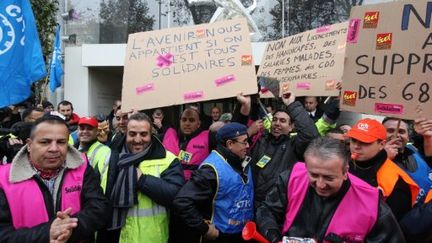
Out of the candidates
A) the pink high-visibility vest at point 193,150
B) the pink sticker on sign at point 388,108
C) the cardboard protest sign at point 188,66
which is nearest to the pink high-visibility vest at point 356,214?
the pink sticker on sign at point 388,108

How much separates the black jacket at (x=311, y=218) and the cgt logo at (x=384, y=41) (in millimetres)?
1382

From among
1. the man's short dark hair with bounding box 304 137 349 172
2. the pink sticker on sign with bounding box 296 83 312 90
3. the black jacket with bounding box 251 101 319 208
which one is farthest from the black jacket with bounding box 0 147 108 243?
the pink sticker on sign with bounding box 296 83 312 90

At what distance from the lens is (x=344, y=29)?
5145 millimetres

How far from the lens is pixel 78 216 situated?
2.85 meters

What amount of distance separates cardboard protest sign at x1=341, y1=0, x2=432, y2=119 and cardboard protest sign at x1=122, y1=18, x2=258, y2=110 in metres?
1.14

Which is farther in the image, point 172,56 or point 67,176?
point 172,56

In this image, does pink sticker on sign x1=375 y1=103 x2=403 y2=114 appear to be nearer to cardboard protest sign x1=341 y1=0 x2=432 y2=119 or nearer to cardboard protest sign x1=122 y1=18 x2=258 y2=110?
cardboard protest sign x1=341 y1=0 x2=432 y2=119

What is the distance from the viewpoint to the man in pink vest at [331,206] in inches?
98.3

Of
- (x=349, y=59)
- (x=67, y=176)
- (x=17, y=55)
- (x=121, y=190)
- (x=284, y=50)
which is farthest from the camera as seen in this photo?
(x=284, y=50)

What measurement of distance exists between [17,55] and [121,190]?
1.54 metres

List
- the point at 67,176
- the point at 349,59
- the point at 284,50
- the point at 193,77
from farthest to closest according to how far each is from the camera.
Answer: the point at 284,50
the point at 193,77
the point at 349,59
the point at 67,176

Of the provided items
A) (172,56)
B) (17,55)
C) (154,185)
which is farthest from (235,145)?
(17,55)

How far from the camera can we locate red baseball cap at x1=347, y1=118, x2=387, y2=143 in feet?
10.4

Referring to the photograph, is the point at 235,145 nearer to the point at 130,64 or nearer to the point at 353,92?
the point at 353,92
